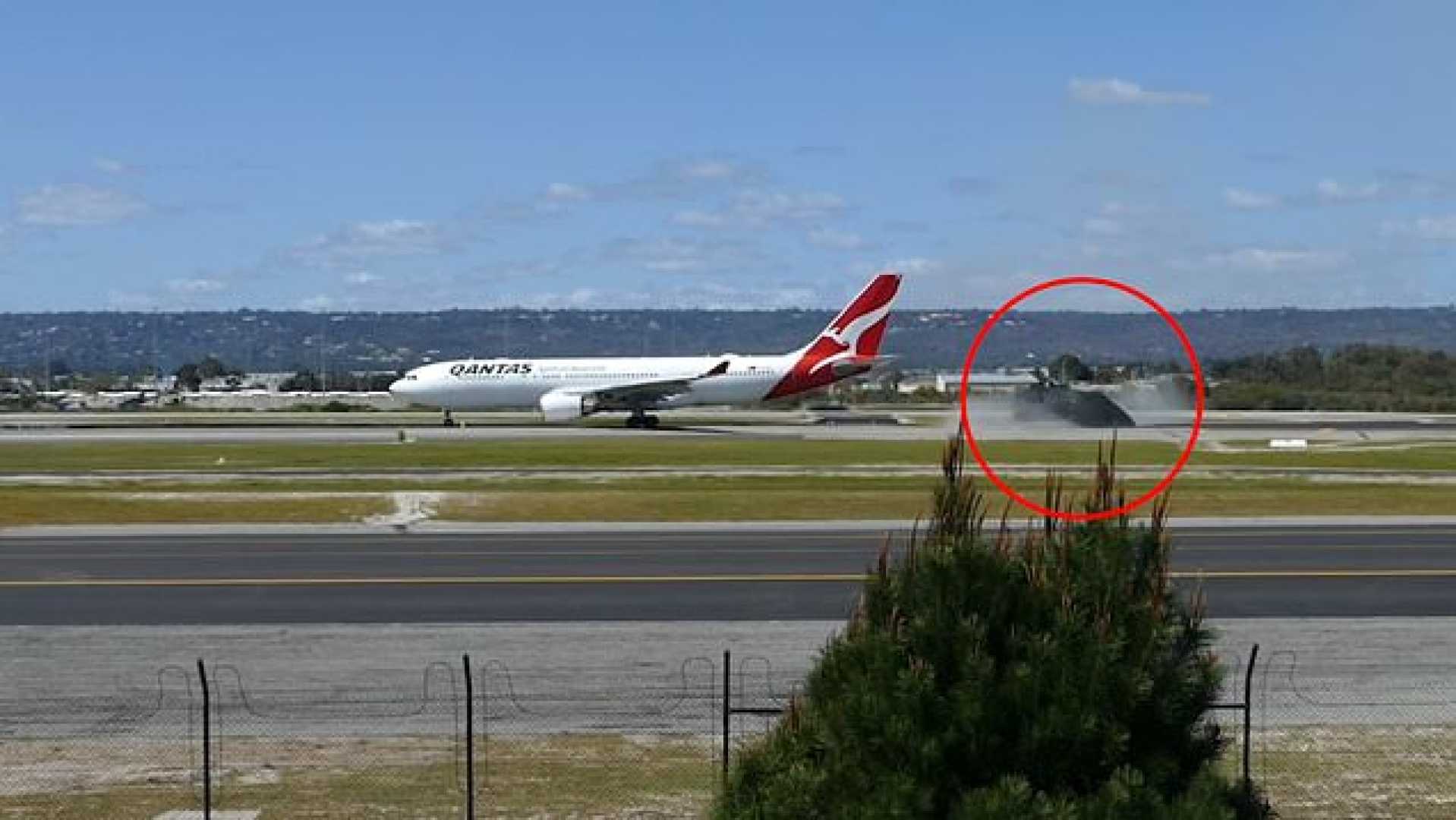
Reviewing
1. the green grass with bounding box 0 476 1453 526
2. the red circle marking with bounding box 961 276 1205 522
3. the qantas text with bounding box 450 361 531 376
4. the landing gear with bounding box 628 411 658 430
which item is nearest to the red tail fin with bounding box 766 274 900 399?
the landing gear with bounding box 628 411 658 430

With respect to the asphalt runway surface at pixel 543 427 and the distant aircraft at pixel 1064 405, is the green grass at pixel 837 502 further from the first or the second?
the distant aircraft at pixel 1064 405

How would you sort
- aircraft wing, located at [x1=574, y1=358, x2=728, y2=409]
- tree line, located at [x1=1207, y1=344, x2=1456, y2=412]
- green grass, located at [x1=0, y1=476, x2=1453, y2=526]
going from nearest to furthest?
green grass, located at [x1=0, y1=476, x2=1453, y2=526], aircraft wing, located at [x1=574, y1=358, x2=728, y2=409], tree line, located at [x1=1207, y1=344, x2=1456, y2=412]

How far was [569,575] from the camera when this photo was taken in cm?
3259

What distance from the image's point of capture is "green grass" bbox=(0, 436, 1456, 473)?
62000mm

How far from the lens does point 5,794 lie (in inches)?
662

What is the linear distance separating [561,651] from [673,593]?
5.86m

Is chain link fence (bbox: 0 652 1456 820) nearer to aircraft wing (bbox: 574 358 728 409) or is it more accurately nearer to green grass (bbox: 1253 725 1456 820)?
green grass (bbox: 1253 725 1456 820)

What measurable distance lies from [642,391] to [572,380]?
Result: 5.31m

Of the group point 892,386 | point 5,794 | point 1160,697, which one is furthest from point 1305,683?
point 892,386

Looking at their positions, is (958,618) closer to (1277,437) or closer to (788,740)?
(788,740)

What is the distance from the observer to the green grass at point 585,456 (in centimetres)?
6200

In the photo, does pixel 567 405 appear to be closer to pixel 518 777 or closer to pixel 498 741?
pixel 498 741

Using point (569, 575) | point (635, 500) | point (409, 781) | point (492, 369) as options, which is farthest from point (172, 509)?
point (492, 369)

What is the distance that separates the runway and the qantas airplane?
44507 millimetres
